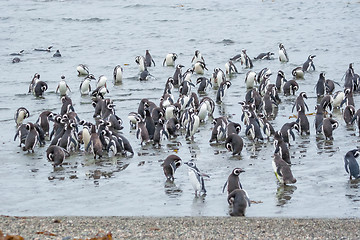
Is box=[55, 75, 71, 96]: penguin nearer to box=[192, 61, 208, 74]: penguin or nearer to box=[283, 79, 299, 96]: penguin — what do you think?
box=[192, 61, 208, 74]: penguin

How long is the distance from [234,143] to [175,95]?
5.88 meters

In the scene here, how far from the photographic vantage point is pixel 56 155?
10.8m

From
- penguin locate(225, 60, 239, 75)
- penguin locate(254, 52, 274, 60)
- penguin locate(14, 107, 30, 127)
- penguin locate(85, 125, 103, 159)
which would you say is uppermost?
penguin locate(254, 52, 274, 60)

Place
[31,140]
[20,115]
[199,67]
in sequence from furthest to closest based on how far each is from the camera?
1. [199,67]
2. [20,115]
3. [31,140]

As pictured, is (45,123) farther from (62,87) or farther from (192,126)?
(62,87)

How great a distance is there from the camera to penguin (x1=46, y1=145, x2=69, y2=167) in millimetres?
10773

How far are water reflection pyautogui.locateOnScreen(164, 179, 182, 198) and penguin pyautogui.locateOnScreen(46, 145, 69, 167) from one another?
6.53ft

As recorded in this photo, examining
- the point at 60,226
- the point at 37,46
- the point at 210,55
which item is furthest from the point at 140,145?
the point at 37,46

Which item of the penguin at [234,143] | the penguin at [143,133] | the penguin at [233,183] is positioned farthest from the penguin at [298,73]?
the penguin at [233,183]

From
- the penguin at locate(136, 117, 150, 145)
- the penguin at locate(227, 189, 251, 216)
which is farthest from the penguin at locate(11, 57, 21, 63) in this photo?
the penguin at locate(227, 189, 251, 216)

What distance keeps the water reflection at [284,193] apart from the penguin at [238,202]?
2.10ft

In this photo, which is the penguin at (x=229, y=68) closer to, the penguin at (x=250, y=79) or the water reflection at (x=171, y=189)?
the penguin at (x=250, y=79)

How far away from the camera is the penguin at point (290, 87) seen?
637 inches

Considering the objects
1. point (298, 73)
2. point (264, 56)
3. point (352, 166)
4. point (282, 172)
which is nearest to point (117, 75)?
point (298, 73)
